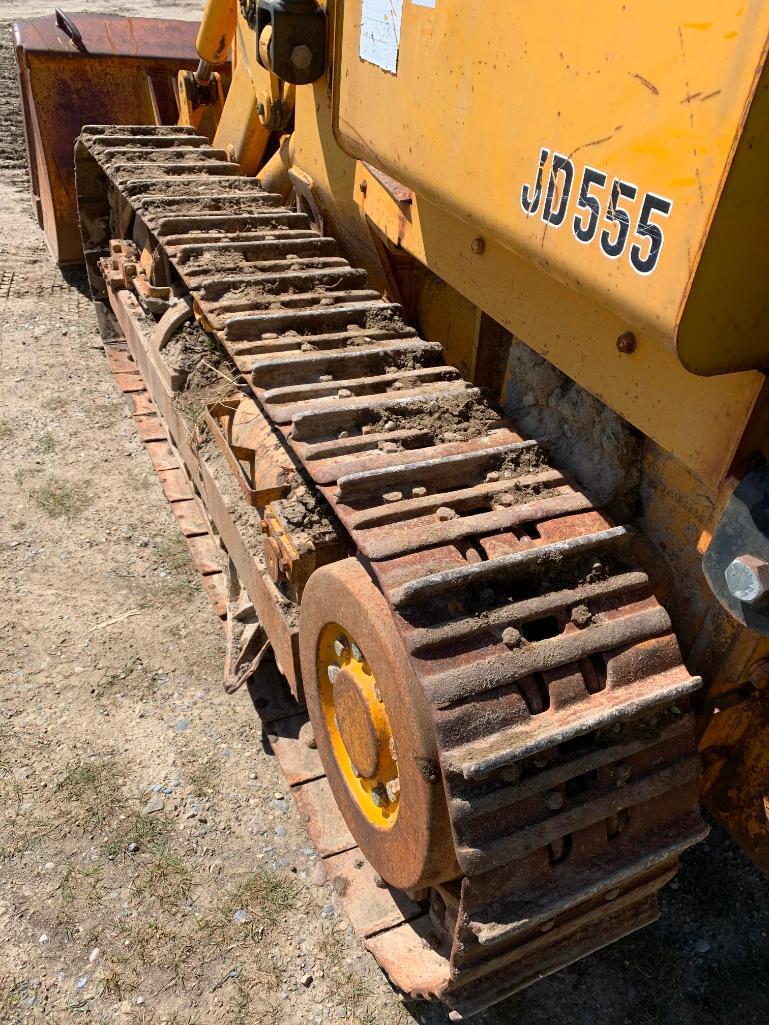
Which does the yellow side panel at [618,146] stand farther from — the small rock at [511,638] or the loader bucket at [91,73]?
the loader bucket at [91,73]

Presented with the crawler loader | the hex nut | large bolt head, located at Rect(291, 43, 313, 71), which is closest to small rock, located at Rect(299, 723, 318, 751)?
the crawler loader

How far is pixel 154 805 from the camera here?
3.01m

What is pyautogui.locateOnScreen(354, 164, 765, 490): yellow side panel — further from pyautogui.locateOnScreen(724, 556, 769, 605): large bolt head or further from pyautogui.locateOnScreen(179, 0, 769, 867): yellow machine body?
pyautogui.locateOnScreen(724, 556, 769, 605): large bolt head

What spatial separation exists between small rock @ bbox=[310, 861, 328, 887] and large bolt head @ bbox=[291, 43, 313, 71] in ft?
8.77

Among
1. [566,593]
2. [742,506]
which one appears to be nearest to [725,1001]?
[566,593]

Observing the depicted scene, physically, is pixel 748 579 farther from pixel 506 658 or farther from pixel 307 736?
pixel 307 736

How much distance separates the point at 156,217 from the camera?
3.28 meters

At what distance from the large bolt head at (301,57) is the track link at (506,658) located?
3.32 ft

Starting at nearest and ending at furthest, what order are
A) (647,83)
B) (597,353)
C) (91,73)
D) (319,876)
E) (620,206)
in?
(647,83) < (620,206) < (597,353) < (319,876) < (91,73)

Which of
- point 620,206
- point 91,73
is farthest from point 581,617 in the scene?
point 91,73

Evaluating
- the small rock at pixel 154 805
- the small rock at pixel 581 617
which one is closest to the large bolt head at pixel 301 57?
the small rock at pixel 581 617

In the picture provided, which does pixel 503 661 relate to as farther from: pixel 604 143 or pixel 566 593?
pixel 604 143

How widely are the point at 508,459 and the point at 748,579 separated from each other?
84cm

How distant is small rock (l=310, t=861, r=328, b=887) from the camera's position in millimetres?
2820
